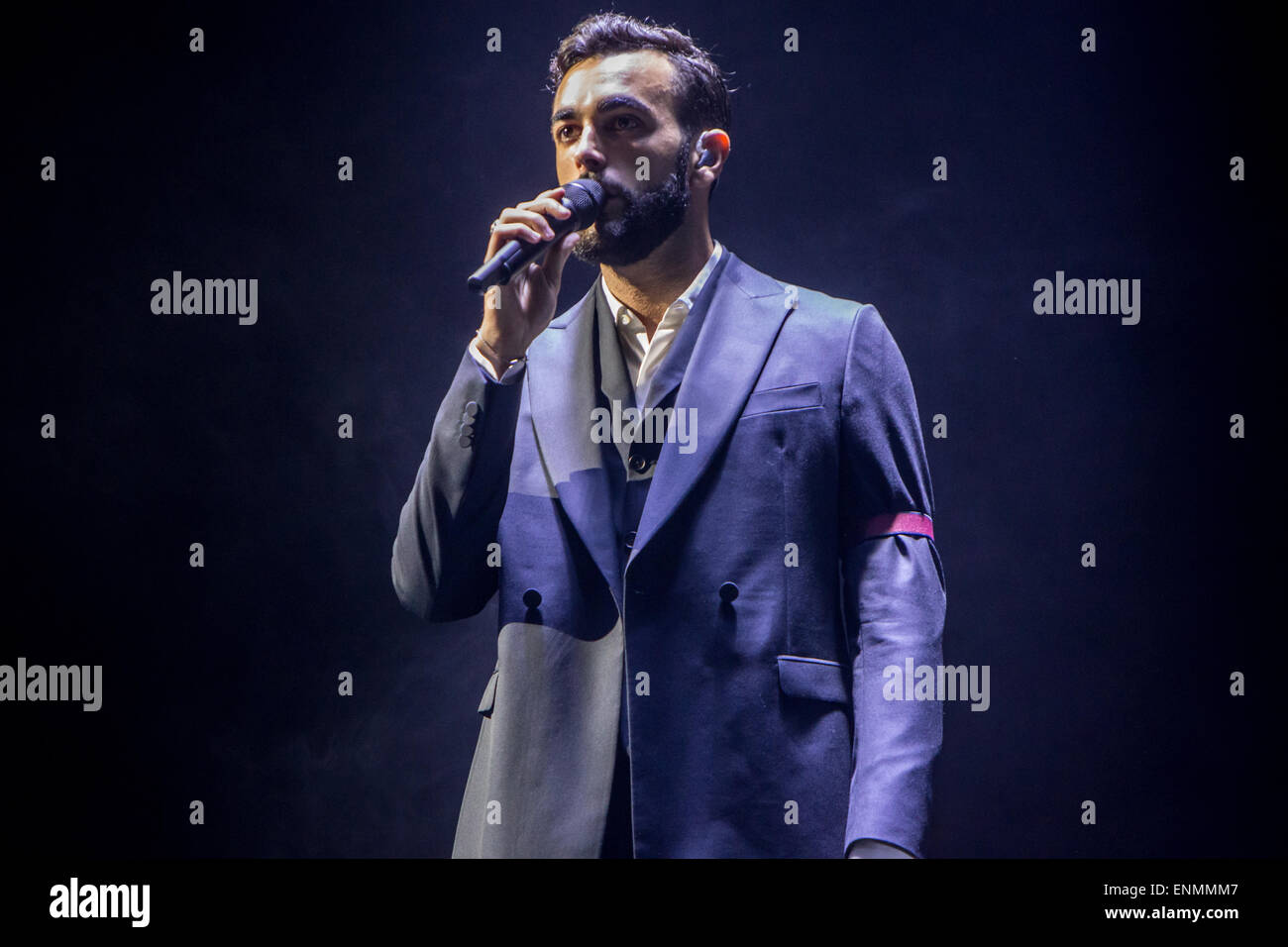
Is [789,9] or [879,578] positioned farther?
[789,9]

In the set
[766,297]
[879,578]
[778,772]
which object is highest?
[766,297]

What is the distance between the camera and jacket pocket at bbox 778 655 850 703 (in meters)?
1.99

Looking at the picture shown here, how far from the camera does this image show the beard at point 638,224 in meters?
2.17

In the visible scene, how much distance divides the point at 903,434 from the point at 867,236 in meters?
0.57

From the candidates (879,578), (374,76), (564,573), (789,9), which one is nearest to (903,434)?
(879,578)

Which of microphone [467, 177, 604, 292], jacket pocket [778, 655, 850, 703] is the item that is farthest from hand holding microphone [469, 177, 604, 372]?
jacket pocket [778, 655, 850, 703]

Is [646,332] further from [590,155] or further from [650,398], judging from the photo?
[590,155]

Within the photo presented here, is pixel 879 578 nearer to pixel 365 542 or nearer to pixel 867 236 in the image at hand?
pixel 867 236

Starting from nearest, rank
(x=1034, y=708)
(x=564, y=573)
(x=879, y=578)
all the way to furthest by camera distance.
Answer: (x=879, y=578), (x=564, y=573), (x=1034, y=708)

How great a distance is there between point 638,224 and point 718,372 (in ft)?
1.04

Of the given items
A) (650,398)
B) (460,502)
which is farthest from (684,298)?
(460,502)

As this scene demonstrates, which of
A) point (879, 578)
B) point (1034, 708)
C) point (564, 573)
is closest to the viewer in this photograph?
point (879, 578)

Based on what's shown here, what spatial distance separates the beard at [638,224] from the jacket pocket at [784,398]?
0.36m

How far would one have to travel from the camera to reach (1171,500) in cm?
241
